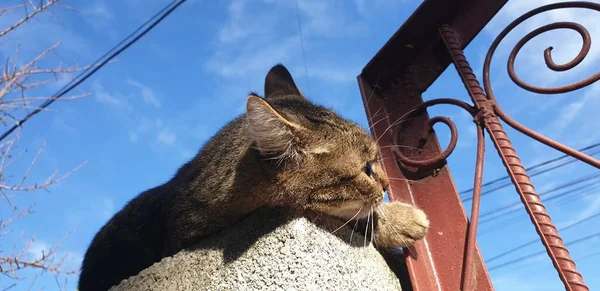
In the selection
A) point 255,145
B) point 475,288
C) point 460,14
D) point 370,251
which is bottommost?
point 475,288

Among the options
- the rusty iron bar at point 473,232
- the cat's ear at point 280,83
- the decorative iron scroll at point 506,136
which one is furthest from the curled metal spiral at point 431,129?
the cat's ear at point 280,83

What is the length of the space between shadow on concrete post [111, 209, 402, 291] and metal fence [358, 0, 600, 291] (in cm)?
22

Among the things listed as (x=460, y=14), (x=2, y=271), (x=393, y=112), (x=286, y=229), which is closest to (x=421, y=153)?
(x=393, y=112)

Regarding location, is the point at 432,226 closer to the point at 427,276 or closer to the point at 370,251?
the point at 427,276

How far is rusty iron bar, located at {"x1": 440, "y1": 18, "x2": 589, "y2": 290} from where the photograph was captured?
117cm

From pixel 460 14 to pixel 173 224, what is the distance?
111 cm

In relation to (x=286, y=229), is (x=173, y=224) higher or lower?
higher

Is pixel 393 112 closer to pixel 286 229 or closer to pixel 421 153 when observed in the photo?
pixel 421 153

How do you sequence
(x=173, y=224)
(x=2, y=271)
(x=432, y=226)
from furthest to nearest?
(x=2, y=271) → (x=173, y=224) → (x=432, y=226)

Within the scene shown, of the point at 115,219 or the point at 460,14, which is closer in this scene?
the point at 460,14

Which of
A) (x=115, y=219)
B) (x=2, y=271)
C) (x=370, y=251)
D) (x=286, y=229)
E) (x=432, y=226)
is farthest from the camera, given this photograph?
(x=2, y=271)

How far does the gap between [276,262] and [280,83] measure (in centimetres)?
148

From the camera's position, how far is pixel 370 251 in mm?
1359

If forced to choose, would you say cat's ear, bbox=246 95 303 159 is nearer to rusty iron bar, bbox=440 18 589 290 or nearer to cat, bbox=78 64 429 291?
cat, bbox=78 64 429 291
